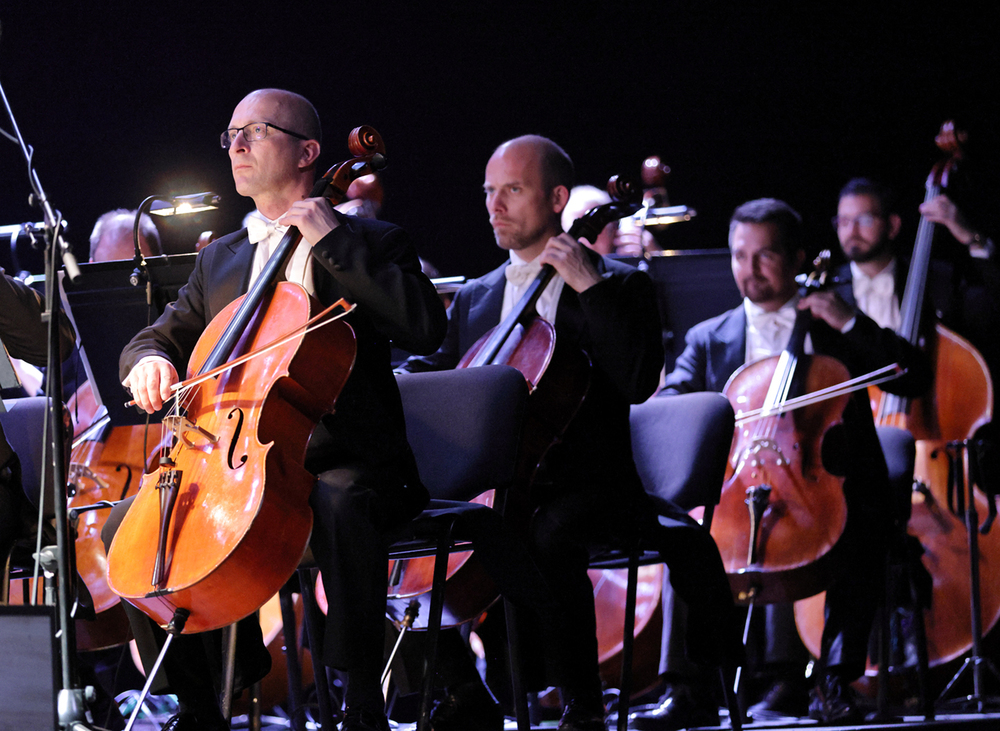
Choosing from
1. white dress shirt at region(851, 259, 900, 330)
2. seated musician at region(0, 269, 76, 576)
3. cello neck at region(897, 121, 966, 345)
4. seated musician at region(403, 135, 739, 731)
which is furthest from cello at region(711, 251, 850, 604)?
seated musician at region(0, 269, 76, 576)

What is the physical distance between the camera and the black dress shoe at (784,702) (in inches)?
118

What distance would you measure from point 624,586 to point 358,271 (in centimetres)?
152

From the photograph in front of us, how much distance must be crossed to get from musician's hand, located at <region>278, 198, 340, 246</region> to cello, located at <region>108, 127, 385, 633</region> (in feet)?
0.40

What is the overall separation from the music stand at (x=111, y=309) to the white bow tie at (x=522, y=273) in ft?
2.62

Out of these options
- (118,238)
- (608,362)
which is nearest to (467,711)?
(608,362)

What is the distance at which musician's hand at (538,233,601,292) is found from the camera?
8.02 ft

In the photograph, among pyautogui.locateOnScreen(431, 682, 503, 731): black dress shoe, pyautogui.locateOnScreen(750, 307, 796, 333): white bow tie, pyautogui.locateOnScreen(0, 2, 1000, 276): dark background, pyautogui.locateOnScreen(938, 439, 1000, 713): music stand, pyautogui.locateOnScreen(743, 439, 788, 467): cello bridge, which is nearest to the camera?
pyautogui.locateOnScreen(431, 682, 503, 731): black dress shoe

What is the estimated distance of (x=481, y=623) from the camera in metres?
2.69

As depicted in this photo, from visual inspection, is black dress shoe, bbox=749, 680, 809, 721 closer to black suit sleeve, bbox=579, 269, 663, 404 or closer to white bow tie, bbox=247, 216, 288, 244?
black suit sleeve, bbox=579, 269, 663, 404

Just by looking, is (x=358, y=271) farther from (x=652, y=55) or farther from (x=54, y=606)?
(x=652, y=55)

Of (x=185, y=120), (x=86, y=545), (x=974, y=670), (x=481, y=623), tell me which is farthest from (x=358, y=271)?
(x=185, y=120)

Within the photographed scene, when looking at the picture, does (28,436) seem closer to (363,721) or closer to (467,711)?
(467,711)

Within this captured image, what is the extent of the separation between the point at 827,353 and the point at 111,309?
6.35 ft

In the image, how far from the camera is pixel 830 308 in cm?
315
